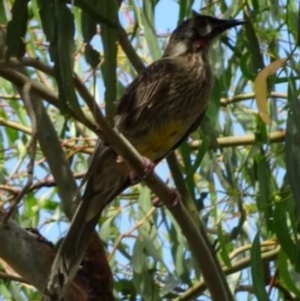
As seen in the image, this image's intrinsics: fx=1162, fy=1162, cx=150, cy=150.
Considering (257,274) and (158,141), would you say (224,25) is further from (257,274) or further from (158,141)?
(257,274)

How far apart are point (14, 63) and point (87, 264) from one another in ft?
3.27

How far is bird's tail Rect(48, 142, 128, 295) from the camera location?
8.77 ft

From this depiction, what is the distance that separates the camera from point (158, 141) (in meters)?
3.19

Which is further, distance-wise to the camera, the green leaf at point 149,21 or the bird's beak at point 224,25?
the bird's beak at point 224,25

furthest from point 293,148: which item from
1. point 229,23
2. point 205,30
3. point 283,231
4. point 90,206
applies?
point 205,30

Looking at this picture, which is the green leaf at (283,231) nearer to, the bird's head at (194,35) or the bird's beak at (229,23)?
the bird's beak at (229,23)

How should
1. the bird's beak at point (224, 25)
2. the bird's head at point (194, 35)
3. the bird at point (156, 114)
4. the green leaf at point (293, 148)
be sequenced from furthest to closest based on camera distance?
the bird's head at point (194, 35)
the bird's beak at point (224, 25)
the bird at point (156, 114)
the green leaf at point (293, 148)

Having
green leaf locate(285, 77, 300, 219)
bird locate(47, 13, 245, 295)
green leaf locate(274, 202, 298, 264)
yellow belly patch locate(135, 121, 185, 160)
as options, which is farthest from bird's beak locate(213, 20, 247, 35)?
green leaf locate(285, 77, 300, 219)

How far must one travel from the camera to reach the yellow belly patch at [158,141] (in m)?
3.17

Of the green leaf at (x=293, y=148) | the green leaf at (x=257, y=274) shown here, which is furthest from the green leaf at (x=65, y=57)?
the green leaf at (x=257, y=274)

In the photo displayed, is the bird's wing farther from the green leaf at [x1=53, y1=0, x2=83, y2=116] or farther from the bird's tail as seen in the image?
the green leaf at [x1=53, y1=0, x2=83, y2=116]

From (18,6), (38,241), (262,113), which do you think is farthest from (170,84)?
(18,6)

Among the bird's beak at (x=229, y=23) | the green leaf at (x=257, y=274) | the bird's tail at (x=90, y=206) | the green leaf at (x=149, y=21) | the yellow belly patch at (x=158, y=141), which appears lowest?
the green leaf at (x=257, y=274)

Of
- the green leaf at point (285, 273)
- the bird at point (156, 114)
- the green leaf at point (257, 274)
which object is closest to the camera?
the green leaf at point (257, 274)
